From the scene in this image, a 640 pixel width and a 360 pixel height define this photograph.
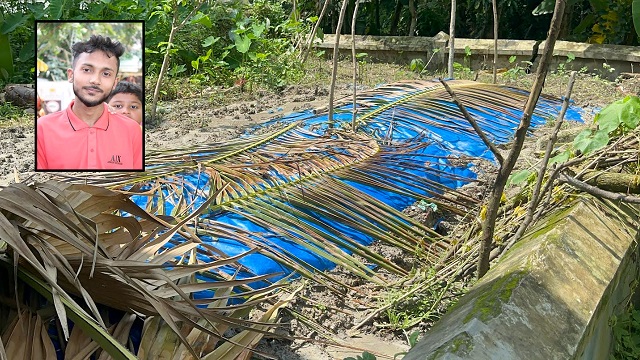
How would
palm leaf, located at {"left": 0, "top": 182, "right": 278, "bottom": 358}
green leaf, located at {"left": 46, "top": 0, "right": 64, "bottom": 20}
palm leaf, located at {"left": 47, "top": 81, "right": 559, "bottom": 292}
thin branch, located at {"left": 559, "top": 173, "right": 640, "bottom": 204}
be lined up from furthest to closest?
green leaf, located at {"left": 46, "top": 0, "right": 64, "bottom": 20}
palm leaf, located at {"left": 47, "top": 81, "right": 559, "bottom": 292}
thin branch, located at {"left": 559, "top": 173, "right": 640, "bottom": 204}
palm leaf, located at {"left": 0, "top": 182, "right": 278, "bottom": 358}

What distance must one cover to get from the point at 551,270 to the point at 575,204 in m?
0.81

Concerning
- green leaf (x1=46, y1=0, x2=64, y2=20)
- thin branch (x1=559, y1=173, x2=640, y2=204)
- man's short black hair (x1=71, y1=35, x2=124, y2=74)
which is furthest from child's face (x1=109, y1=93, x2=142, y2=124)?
green leaf (x1=46, y1=0, x2=64, y2=20)

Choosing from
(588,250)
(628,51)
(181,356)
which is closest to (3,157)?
(181,356)

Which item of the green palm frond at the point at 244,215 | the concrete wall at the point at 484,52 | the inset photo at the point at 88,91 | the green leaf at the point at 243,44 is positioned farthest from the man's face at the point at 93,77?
the concrete wall at the point at 484,52

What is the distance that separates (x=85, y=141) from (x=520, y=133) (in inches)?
56.8

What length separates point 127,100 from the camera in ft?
7.36

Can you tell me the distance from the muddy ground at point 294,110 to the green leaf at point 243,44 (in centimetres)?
74

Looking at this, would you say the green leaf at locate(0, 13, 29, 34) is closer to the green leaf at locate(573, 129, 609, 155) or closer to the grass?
the grass

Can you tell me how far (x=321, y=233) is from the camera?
134 inches

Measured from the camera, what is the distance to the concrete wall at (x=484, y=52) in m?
10.4

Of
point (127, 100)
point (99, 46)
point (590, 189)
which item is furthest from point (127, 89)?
point (590, 189)

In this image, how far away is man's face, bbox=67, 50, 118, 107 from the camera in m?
2.23

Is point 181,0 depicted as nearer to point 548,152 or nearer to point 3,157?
point 3,157

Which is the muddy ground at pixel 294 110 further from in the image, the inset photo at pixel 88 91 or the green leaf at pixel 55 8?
the green leaf at pixel 55 8
